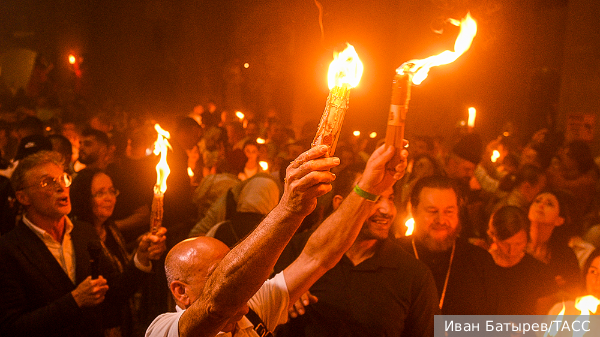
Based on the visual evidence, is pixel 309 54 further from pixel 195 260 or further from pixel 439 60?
pixel 195 260

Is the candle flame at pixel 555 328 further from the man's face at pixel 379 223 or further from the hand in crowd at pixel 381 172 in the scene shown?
the hand in crowd at pixel 381 172

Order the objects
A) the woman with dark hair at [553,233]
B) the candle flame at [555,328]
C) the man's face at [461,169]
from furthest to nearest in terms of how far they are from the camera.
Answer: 1. the man's face at [461,169]
2. the woman with dark hair at [553,233]
3. the candle flame at [555,328]

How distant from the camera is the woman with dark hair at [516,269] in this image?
3736 millimetres

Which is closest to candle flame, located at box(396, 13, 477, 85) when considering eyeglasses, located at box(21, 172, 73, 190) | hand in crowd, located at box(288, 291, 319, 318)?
hand in crowd, located at box(288, 291, 319, 318)

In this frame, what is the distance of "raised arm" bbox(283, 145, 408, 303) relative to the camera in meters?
2.61

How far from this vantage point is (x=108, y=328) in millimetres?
3883

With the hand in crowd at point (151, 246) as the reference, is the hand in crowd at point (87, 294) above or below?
below

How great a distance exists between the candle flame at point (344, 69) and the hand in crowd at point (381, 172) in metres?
0.59

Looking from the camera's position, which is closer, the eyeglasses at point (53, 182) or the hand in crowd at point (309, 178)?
the hand in crowd at point (309, 178)

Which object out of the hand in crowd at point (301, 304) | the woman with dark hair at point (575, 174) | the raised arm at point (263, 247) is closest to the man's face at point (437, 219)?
the hand in crowd at point (301, 304)

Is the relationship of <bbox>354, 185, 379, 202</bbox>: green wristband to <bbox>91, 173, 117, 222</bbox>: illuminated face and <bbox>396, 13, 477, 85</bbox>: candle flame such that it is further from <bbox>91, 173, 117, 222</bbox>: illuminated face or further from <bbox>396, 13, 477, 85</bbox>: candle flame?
<bbox>91, 173, 117, 222</bbox>: illuminated face

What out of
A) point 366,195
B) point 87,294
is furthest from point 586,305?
point 87,294

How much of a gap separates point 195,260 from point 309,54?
15.3m

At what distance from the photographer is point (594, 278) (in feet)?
12.2
